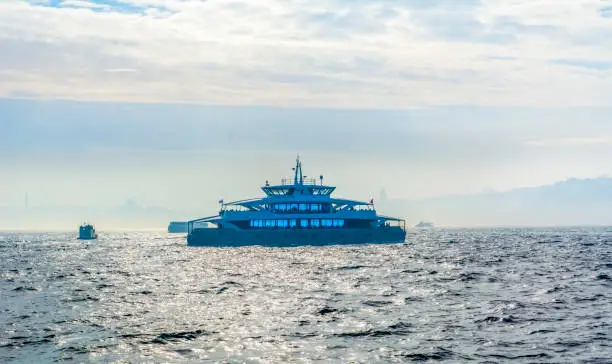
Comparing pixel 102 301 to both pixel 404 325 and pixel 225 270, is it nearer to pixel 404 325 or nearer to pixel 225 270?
pixel 404 325

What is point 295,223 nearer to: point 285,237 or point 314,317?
point 285,237

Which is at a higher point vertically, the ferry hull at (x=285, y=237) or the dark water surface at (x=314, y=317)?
the ferry hull at (x=285, y=237)

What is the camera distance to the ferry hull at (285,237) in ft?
494

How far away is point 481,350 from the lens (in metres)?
32.1

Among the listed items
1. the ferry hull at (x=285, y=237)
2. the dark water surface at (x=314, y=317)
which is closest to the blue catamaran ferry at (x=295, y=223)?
the ferry hull at (x=285, y=237)

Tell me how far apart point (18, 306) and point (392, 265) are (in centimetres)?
4643

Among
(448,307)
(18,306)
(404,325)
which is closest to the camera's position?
(404,325)

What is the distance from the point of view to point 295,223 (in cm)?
15512

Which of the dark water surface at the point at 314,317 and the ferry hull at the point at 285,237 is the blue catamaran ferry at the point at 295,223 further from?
the dark water surface at the point at 314,317

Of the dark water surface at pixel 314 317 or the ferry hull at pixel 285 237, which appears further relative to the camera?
the ferry hull at pixel 285 237

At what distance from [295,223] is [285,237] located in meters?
5.57

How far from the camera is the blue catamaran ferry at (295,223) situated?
497 ft

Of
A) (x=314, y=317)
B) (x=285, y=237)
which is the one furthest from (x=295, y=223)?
(x=314, y=317)

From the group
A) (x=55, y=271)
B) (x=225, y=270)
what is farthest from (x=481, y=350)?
(x=55, y=271)
